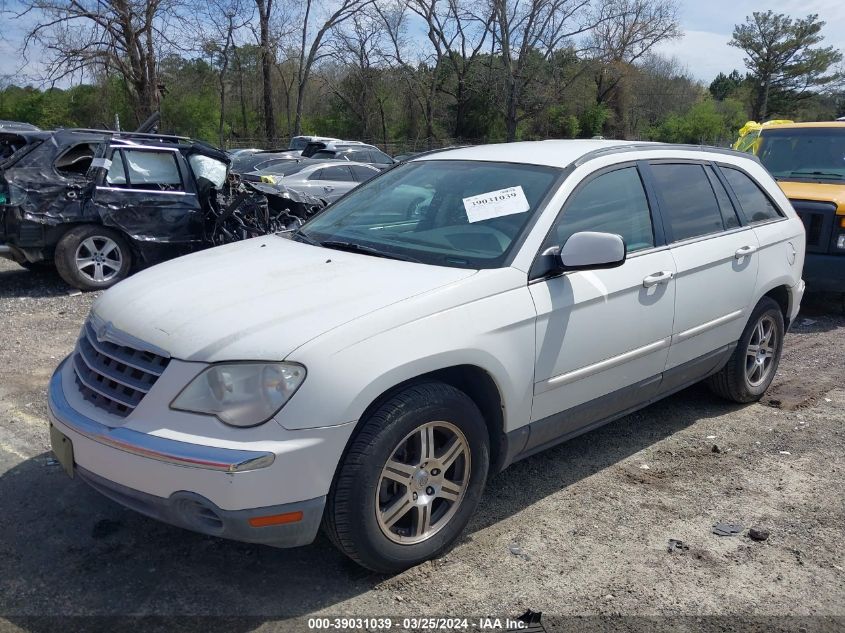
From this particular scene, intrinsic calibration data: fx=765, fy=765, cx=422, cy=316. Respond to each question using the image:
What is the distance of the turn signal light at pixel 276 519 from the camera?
A: 2.71 metres

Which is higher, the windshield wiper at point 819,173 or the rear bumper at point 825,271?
the windshield wiper at point 819,173

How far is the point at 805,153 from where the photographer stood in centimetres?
910

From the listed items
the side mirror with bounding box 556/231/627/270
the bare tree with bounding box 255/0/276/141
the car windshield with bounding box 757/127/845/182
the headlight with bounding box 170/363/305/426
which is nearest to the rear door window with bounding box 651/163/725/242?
the side mirror with bounding box 556/231/627/270

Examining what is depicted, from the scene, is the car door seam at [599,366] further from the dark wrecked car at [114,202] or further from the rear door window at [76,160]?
the rear door window at [76,160]

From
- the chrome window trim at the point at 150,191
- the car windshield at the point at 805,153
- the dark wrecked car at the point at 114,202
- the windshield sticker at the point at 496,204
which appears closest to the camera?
the windshield sticker at the point at 496,204

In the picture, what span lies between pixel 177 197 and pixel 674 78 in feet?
169

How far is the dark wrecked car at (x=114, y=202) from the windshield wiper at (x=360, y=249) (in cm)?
420

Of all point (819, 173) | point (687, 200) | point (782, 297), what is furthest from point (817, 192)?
point (687, 200)

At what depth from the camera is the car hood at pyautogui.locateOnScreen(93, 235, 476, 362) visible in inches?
111

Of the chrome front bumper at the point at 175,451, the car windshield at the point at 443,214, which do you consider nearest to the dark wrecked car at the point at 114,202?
the car windshield at the point at 443,214

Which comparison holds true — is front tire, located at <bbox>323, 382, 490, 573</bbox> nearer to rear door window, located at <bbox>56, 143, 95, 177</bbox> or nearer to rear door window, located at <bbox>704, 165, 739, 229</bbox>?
rear door window, located at <bbox>704, 165, 739, 229</bbox>

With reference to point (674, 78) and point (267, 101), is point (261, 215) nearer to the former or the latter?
point (267, 101)

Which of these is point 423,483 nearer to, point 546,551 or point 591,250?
point 546,551

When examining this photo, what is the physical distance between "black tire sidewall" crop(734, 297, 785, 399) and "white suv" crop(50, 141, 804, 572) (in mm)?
249
